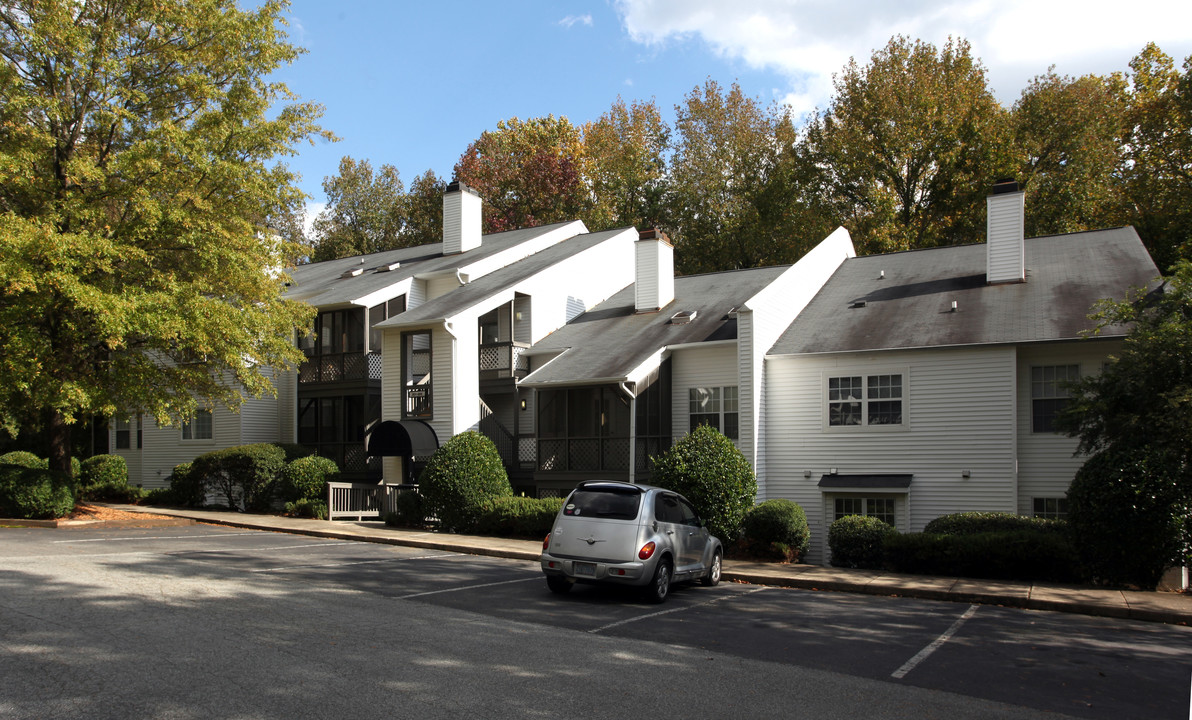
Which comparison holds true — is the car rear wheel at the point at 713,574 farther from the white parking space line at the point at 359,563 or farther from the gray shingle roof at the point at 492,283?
the gray shingle roof at the point at 492,283

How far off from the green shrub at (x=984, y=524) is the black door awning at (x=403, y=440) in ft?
43.8

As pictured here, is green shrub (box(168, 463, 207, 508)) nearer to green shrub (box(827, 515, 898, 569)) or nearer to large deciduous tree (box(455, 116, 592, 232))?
green shrub (box(827, 515, 898, 569))

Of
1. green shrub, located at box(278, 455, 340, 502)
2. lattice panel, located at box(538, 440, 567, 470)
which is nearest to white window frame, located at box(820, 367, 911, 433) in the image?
lattice panel, located at box(538, 440, 567, 470)

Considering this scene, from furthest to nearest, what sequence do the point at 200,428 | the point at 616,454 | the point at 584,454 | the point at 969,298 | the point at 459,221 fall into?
1. the point at 459,221
2. the point at 200,428
3. the point at 584,454
4. the point at 616,454
5. the point at 969,298

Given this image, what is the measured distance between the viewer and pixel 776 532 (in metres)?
18.2

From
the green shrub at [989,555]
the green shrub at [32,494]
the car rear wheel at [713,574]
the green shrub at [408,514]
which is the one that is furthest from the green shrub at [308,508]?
the green shrub at [989,555]

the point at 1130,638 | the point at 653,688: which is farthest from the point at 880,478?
the point at 653,688

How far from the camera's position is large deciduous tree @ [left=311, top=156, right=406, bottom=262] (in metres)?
57.4

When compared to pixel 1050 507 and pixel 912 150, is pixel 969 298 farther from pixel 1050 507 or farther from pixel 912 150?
pixel 912 150

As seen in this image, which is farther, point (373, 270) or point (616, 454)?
point (373, 270)

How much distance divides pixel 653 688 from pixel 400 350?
19910 mm

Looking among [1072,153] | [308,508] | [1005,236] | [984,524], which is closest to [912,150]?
[1072,153]

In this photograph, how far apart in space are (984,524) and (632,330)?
461 inches

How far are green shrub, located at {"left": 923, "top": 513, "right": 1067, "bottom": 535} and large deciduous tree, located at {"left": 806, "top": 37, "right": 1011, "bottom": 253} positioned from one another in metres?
20.8
